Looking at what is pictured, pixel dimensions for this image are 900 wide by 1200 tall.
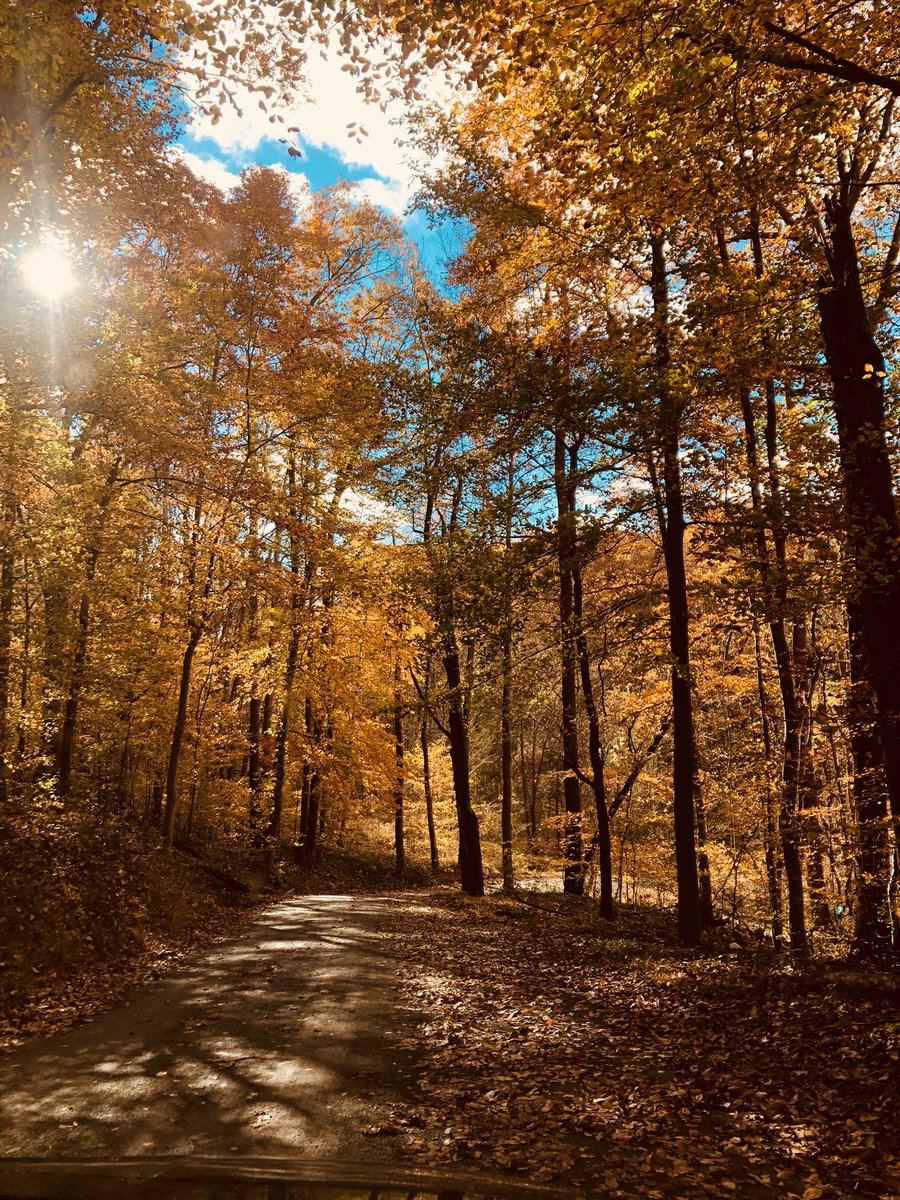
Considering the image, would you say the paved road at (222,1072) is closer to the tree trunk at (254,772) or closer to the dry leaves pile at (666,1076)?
the dry leaves pile at (666,1076)

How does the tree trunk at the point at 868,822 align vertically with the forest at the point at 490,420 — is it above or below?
below

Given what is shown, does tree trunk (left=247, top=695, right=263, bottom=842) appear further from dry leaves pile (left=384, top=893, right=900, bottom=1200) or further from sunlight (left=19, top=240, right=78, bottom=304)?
sunlight (left=19, top=240, right=78, bottom=304)

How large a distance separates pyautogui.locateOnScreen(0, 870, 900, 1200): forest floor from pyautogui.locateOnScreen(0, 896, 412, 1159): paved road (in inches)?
0.8

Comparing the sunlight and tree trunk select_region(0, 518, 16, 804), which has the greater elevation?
the sunlight

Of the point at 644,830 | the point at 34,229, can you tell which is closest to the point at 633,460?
the point at 34,229

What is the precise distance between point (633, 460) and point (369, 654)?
34.8 ft

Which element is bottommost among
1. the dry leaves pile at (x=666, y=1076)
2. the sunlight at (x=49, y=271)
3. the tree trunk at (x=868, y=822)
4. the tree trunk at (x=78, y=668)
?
the dry leaves pile at (x=666, y=1076)

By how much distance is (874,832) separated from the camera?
8.08 metres

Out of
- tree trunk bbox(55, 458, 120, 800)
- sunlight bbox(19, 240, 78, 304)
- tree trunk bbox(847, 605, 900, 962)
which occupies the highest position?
sunlight bbox(19, 240, 78, 304)

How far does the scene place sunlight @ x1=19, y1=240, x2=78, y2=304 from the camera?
8.59 m

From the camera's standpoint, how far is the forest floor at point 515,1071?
4.41 meters

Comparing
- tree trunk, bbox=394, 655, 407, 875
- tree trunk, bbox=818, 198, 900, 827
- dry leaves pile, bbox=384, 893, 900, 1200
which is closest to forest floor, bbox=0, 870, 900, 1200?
dry leaves pile, bbox=384, 893, 900, 1200

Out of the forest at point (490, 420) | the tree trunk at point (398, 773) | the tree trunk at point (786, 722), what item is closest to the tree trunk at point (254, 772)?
the forest at point (490, 420)

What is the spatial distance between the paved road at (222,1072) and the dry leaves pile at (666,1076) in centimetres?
51
